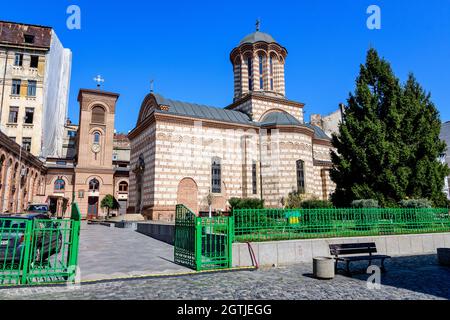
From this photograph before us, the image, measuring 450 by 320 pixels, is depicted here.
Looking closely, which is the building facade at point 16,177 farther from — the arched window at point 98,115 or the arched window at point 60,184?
the arched window at point 98,115

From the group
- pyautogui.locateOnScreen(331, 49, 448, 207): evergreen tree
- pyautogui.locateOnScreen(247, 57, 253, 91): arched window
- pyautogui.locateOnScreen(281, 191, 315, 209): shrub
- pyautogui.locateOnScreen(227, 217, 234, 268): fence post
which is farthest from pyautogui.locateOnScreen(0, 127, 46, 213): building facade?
pyautogui.locateOnScreen(331, 49, 448, 207): evergreen tree

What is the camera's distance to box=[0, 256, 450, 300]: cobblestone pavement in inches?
224

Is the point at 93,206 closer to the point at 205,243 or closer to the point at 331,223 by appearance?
the point at 205,243

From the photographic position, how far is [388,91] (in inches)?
688

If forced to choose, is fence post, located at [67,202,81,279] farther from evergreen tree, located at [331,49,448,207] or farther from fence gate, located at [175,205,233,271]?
evergreen tree, located at [331,49,448,207]

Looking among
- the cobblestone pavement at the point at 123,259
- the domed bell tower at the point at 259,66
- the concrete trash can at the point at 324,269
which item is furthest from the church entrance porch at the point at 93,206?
the concrete trash can at the point at 324,269

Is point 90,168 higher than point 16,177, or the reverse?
point 90,168

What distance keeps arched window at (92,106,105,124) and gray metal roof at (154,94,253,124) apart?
18829mm

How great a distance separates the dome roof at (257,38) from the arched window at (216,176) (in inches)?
442

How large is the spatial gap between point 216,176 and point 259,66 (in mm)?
10650

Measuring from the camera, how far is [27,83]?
36.8 m

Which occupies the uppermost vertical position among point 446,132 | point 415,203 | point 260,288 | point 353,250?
point 446,132

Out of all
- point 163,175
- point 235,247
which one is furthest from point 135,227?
point 235,247

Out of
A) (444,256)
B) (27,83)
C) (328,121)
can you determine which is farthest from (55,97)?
(444,256)
